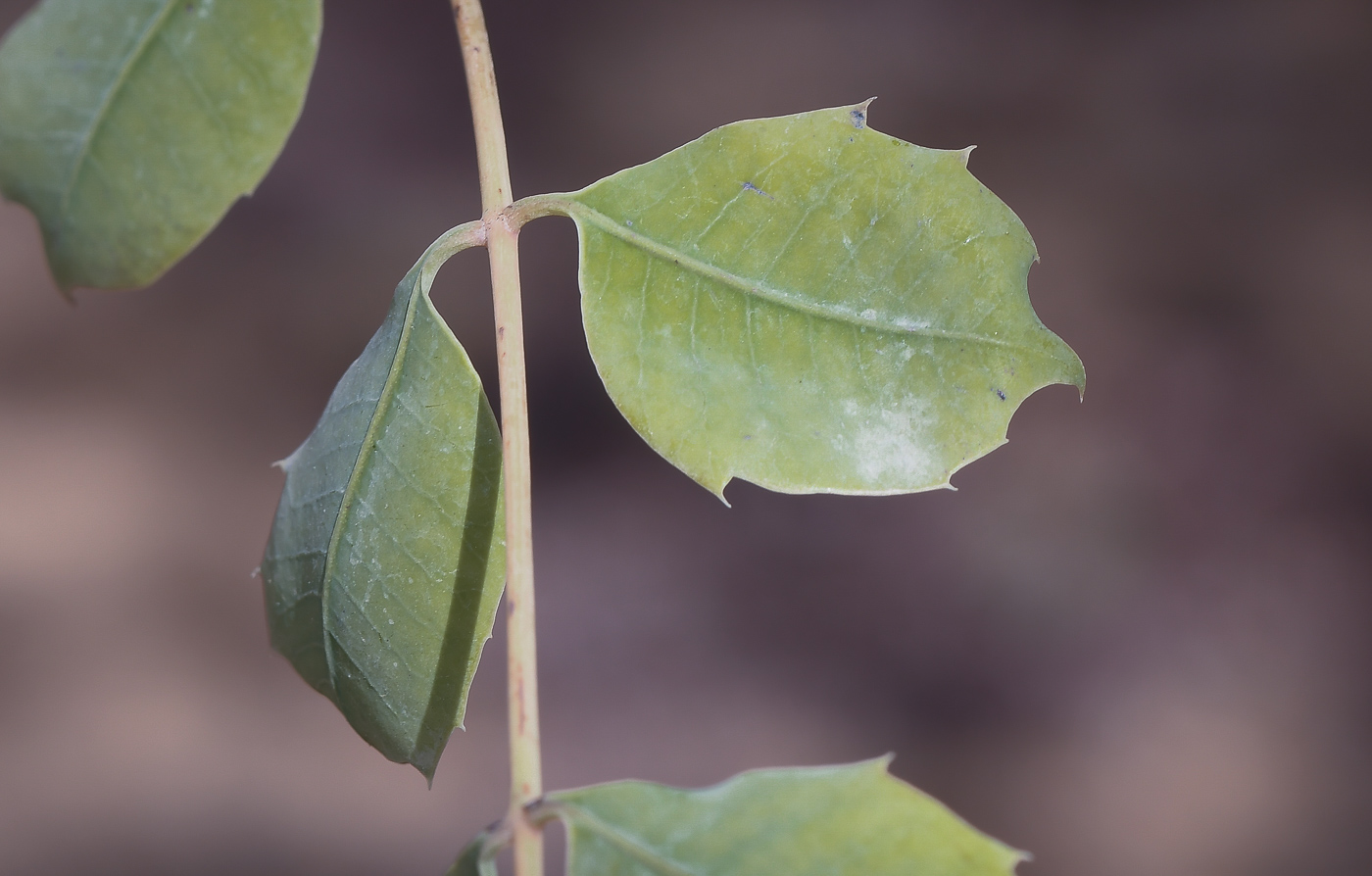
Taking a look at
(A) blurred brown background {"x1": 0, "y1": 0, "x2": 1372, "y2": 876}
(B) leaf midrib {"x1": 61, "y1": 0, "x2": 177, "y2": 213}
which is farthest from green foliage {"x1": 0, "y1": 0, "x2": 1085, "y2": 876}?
(A) blurred brown background {"x1": 0, "y1": 0, "x2": 1372, "y2": 876}

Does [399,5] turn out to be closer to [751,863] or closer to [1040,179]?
[1040,179]

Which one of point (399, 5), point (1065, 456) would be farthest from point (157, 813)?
point (1065, 456)


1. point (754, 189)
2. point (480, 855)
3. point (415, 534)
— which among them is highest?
point (754, 189)

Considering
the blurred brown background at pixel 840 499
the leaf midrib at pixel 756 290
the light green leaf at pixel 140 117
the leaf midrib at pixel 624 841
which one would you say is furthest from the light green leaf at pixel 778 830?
the blurred brown background at pixel 840 499

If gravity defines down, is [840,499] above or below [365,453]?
above

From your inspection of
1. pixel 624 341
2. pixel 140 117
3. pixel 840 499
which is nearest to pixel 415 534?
pixel 624 341

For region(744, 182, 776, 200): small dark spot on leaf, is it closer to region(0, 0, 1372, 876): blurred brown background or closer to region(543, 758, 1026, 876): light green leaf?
region(543, 758, 1026, 876): light green leaf

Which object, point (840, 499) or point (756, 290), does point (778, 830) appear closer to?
point (756, 290)

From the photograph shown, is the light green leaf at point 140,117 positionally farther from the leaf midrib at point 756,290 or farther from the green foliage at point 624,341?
the leaf midrib at point 756,290
